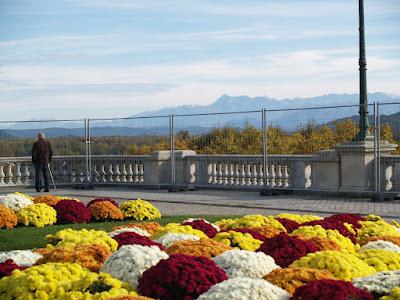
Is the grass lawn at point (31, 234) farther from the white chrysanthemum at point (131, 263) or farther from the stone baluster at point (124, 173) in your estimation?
the stone baluster at point (124, 173)

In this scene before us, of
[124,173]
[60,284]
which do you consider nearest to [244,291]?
[60,284]

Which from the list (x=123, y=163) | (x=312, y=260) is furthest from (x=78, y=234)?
(x=123, y=163)

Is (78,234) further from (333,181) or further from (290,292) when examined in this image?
(333,181)

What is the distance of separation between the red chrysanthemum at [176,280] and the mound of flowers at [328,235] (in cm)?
247

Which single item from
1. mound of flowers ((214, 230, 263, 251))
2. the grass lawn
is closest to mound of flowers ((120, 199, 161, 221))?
the grass lawn

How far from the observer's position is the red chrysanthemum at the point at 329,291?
5555 millimetres

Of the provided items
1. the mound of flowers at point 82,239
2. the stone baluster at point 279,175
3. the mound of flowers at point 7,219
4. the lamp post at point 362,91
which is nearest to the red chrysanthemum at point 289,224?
the mound of flowers at point 82,239

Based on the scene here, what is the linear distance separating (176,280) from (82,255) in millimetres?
1671

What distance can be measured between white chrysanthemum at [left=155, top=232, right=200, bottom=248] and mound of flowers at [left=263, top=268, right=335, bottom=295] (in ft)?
7.00

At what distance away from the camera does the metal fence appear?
20.7m

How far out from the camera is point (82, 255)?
7652 mm

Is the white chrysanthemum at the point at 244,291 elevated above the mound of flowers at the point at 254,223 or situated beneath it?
elevated above

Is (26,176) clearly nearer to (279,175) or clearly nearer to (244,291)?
(279,175)

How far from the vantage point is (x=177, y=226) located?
31.6 ft
